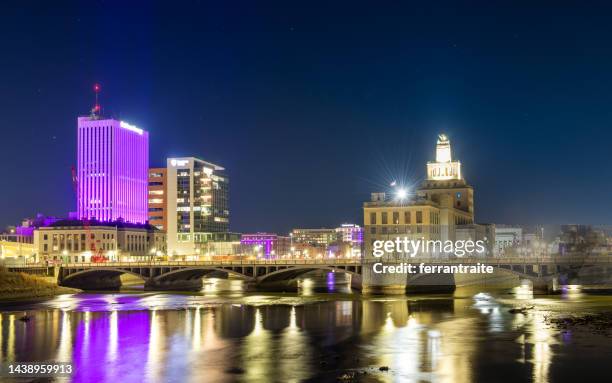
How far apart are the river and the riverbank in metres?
15.5

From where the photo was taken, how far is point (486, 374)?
47.2m

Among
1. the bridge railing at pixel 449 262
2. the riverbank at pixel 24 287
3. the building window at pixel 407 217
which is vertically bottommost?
the riverbank at pixel 24 287

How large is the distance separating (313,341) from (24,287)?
74.5 meters

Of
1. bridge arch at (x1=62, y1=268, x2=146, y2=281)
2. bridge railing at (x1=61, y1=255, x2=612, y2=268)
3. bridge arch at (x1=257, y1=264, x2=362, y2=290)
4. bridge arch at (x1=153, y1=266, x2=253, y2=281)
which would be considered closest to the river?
bridge railing at (x1=61, y1=255, x2=612, y2=268)

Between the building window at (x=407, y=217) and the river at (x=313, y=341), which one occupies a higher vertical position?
the building window at (x=407, y=217)

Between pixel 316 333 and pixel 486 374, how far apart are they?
77.1ft

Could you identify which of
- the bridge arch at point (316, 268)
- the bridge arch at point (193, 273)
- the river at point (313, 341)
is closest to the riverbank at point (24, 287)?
the river at point (313, 341)

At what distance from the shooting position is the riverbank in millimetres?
115688

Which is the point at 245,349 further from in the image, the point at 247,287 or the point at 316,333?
the point at 247,287

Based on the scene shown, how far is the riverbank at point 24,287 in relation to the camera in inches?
4555

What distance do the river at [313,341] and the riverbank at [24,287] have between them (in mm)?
15501

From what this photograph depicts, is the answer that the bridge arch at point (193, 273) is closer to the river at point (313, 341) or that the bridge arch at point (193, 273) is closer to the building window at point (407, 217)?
the river at point (313, 341)

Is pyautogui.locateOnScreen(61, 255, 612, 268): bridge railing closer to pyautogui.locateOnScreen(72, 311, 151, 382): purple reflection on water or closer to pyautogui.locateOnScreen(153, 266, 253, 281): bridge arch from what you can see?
pyautogui.locateOnScreen(153, 266, 253, 281): bridge arch

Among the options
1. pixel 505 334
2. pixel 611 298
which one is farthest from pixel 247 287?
pixel 505 334
